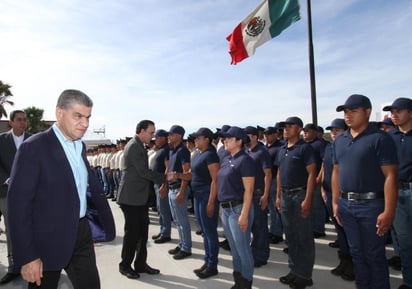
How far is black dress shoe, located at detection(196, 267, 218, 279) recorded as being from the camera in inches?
179

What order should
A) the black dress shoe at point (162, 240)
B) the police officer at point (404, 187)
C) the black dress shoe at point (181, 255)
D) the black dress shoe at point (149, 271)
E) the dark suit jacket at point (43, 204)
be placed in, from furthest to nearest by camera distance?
1. the black dress shoe at point (162, 240)
2. the black dress shoe at point (181, 255)
3. the black dress shoe at point (149, 271)
4. the police officer at point (404, 187)
5. the dark suit jacket at point (43, 204)

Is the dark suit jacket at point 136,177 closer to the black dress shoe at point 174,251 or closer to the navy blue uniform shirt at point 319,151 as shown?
the black dress shoe at point 174,251

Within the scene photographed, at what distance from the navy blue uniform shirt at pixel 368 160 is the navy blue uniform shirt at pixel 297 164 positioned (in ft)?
2.57

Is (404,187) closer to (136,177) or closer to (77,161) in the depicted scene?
(136,177)

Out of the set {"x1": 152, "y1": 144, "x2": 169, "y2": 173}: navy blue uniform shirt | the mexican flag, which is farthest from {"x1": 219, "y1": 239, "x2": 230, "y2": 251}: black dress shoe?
the mexican flag

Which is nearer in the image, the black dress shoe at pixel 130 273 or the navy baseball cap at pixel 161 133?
the black dress shoe at pixel 130 273

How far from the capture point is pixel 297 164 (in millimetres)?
4277

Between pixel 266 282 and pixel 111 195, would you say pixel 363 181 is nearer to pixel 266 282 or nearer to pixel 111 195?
pixel 266 282

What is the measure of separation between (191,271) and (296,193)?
202 cm

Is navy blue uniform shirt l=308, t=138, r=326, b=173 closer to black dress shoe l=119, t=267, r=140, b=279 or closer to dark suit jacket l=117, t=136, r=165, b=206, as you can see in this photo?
dark suit jacket l=117, t=136, r=165, b=206

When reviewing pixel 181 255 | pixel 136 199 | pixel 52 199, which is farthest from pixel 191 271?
pixel 52 199

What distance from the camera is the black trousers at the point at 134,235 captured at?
4586 millimetres

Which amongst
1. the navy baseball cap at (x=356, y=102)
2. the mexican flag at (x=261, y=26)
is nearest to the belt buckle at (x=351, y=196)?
the navy baseball cap at (x=356, y=102)

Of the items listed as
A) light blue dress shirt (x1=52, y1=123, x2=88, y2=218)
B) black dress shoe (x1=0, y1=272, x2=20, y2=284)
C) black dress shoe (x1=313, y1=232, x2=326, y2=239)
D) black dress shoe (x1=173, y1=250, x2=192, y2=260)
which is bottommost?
black dress shoe (x1=313, y1=232, x2=326, y2=239)
